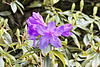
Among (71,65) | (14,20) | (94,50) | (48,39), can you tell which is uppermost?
(48,39)

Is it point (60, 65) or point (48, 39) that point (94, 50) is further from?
point (48, 39)

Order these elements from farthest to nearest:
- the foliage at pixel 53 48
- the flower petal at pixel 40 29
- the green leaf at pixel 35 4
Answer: the green leaf at pixel 35 4 < the foliage at pixel 53 48 < the flower petal at pixel 40 29

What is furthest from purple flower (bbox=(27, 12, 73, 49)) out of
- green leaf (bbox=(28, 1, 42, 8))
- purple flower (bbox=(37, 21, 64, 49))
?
green leaf (bbox=(28, 1, 42, 8))

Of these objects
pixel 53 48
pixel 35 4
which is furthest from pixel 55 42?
pixel 35 4

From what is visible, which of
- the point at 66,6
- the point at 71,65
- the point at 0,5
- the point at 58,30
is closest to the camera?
the point at 58,30

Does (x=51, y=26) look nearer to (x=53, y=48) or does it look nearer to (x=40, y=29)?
(x=40, y=29)

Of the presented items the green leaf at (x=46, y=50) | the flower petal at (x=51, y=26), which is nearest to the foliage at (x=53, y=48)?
the green leaf at (x=46, y=50)

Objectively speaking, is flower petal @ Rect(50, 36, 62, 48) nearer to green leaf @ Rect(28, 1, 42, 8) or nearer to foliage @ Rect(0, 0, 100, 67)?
foliage @ Rect(0, 0, 100, 67)

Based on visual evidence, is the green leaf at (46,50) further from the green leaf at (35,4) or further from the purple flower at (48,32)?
the green leaf at (35,4)

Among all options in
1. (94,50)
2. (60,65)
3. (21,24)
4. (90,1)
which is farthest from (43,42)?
(90,1)
